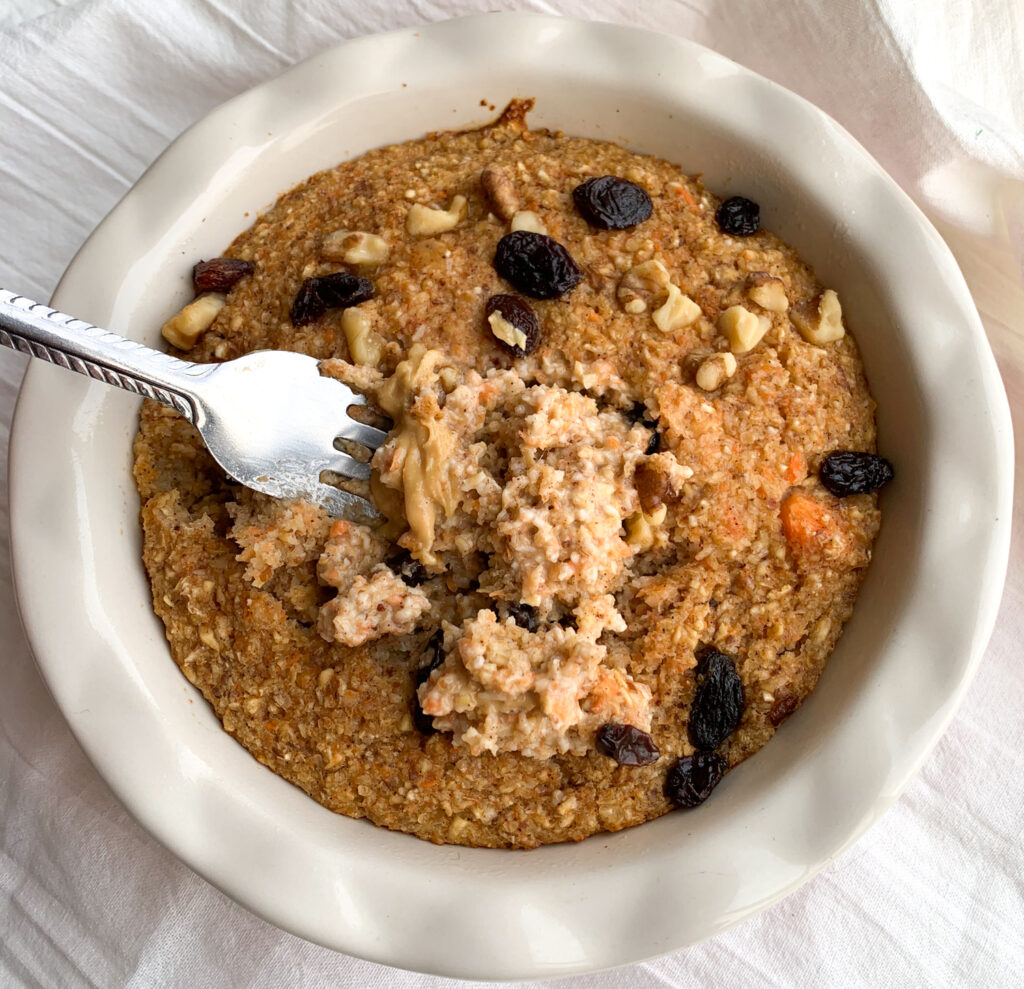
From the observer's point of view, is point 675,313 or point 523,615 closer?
point 523,615

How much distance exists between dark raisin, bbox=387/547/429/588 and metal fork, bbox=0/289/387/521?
98 mm

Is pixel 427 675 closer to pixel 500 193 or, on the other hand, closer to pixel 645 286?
pixel 645 286

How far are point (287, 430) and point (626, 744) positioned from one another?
0.94 m

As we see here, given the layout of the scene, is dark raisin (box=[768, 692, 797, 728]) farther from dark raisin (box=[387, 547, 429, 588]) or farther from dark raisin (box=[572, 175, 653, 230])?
dark raisin (box=[572, 175, 653, 230])

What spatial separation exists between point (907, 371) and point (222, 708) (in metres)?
1.70

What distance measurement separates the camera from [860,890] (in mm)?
2520

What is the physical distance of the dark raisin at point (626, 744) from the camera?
6.31ft

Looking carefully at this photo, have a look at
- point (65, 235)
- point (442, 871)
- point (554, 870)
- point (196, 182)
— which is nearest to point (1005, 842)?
point (554, 870)

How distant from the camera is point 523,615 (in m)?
1.92

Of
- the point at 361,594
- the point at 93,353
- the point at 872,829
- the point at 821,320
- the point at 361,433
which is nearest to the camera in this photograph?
the point at 93,353

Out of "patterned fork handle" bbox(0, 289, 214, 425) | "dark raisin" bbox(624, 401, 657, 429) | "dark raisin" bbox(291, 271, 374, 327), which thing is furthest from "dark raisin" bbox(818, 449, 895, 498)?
"patterned fork handle" bbox(0, 289, 214, 425)

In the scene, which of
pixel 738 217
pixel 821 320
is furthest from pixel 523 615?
pixel 738 217

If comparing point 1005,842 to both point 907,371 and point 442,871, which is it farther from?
point 442,871

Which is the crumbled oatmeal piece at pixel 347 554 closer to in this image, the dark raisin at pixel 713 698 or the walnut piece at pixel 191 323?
the walnut piece at pixel 191 323
